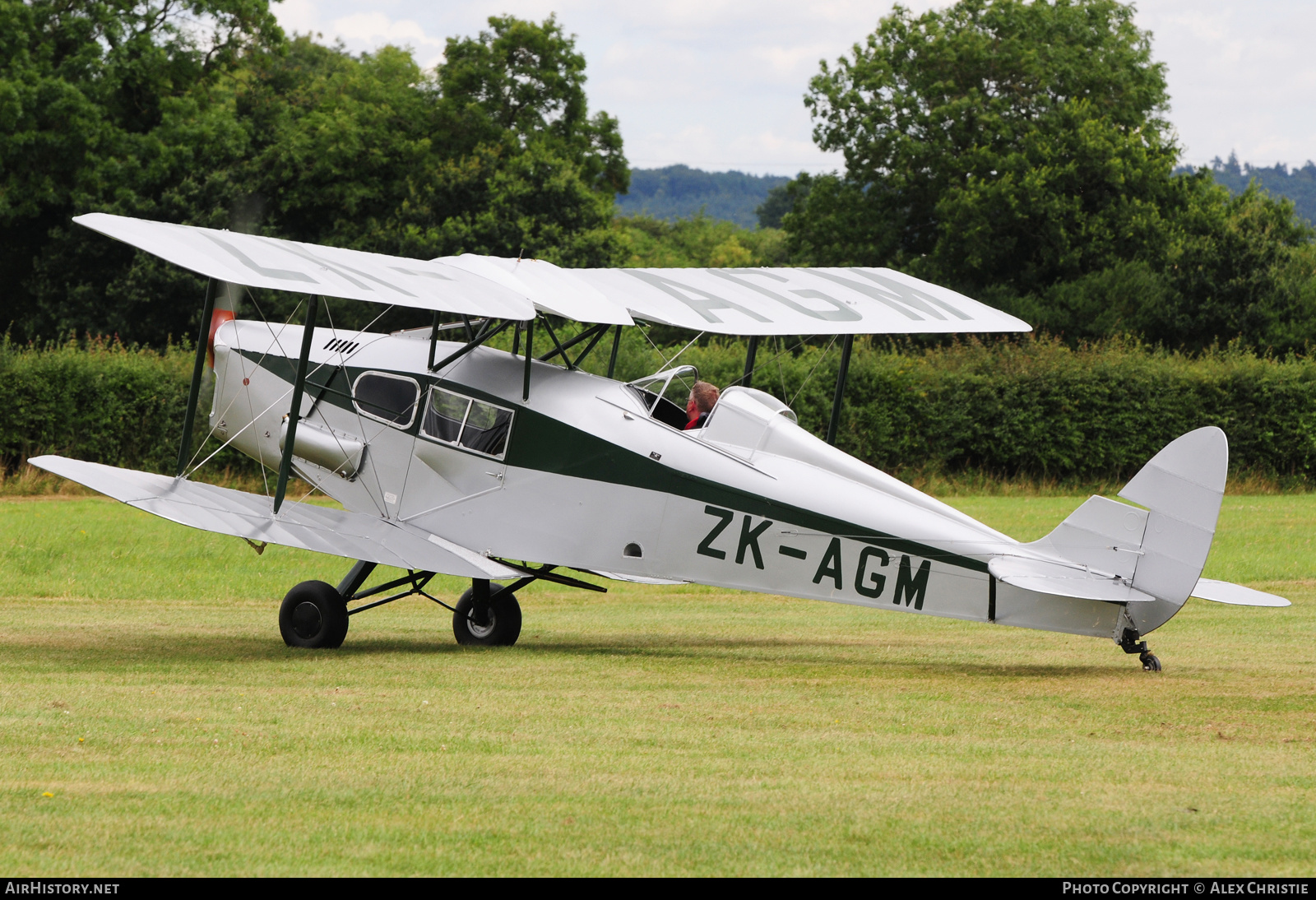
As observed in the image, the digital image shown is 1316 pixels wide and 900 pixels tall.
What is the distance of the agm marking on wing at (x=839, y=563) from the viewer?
372 inches

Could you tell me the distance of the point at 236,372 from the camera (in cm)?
1196

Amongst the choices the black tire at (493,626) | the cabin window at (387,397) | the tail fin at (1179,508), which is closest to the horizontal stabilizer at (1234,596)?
the tail fin at (1179,508)

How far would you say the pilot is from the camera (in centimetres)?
1060

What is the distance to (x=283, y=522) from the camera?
1032 centimetres

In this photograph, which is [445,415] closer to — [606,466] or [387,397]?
[387,397]

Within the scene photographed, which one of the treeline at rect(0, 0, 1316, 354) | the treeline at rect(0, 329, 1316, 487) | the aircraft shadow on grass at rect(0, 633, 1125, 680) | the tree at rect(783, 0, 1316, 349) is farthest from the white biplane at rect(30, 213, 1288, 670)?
the tree at rect(783, 0, 1316, 349)

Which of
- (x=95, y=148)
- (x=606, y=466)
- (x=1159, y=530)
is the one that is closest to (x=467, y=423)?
(x=606, y=466)

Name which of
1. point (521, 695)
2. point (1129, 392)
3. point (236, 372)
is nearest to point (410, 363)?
point (236, 372)

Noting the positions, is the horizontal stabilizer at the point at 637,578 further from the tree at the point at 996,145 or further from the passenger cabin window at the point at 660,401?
the tree at the point at 996,145

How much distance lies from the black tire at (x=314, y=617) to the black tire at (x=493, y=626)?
1225 mm

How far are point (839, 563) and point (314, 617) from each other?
401 centimetres

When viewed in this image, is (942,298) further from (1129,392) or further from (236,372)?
(1129,392)

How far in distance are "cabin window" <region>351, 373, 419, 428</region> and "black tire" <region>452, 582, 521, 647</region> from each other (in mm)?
1636
